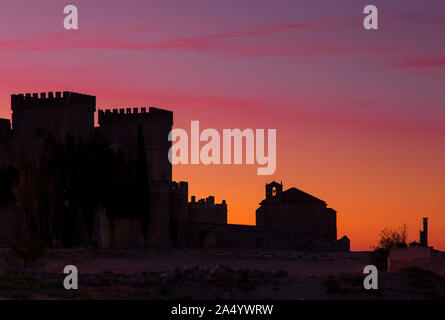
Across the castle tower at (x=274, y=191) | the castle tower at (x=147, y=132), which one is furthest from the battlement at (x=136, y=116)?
the castle tower at (x=274, y=191)

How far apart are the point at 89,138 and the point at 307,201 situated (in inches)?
982

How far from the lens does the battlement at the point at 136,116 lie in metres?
75.1

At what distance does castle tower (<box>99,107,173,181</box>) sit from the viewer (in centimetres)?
7475

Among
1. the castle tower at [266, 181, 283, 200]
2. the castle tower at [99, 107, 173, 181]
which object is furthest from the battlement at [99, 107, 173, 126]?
the castle tower at [266, 181, 283, 200]

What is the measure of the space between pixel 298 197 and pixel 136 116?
20.5 metres

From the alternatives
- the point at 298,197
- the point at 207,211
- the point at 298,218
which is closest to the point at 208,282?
the point at 207,211

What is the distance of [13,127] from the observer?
74438mm

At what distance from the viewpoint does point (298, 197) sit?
90438mm

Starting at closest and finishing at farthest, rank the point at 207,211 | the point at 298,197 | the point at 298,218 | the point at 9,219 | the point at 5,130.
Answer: the point at 9,219
the point at 5,130
the point at 207,211
the point at 298,218
the point at 298,197

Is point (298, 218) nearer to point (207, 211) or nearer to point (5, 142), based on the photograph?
point (207, 211)

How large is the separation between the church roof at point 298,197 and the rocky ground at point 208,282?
29.9 m
